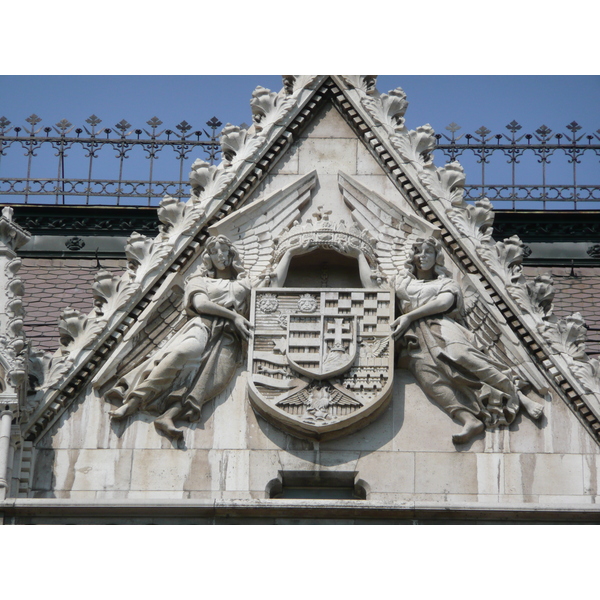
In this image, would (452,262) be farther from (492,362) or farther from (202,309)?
(202,309)

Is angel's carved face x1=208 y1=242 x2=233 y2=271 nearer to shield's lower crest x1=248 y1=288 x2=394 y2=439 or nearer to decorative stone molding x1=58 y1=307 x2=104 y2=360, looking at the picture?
shield's lower crest x1=248 y1=288 x2=394 y2=439

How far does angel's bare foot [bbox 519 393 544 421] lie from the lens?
19109mm

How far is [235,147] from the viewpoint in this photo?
20.9 metres

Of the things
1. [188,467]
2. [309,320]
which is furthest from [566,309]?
[188,467]

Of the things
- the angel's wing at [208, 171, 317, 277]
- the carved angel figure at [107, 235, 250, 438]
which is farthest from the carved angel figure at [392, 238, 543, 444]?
the carved angel figure at [107, 235, 250, 438]

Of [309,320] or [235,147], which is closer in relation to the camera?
[309,320]

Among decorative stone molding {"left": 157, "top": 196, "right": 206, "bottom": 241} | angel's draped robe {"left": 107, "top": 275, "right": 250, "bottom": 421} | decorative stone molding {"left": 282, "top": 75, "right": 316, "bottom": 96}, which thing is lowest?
angel's draped robe {"left": 107, "top": 275, "right": 250, "bottom": 421}

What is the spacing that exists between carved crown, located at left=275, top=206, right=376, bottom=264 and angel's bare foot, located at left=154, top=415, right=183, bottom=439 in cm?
214

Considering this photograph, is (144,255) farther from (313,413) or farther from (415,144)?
(415,144)

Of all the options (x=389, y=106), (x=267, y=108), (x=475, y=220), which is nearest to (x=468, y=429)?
(x=475, y=220)

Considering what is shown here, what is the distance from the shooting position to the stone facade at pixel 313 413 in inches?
724

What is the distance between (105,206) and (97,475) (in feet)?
21.7

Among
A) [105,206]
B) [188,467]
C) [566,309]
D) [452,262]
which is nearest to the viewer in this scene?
A: [188,467]

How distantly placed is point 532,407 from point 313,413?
2129 millimetres
